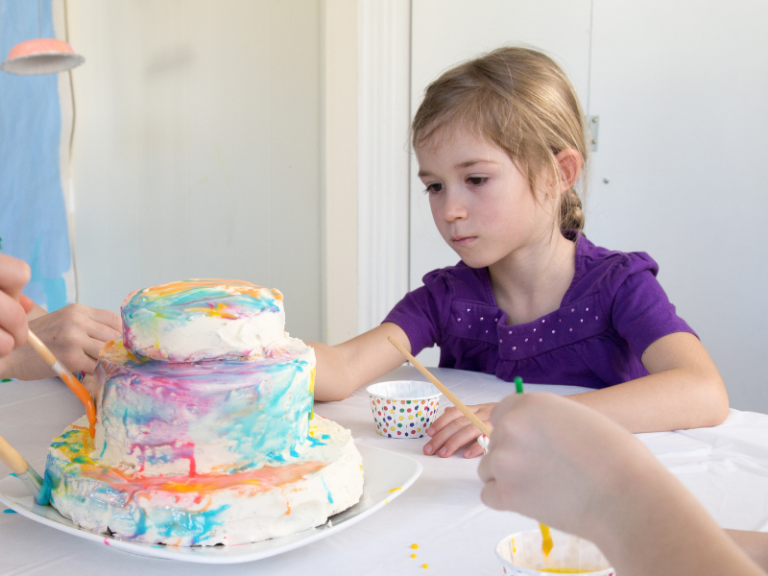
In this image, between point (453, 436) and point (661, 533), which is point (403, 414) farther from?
point (661, 533)

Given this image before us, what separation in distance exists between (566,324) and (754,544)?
711mm

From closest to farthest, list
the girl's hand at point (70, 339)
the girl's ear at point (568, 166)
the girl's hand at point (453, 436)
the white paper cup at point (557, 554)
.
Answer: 1. the white paper cup at point (557, 554)
2. the girl's hand at point (453, 436)
3. the girl's hand at point (70, 339)
4. the girl's ear at point (568, 166)

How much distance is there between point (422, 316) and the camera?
133cm

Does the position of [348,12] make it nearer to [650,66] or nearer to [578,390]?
[650,66]

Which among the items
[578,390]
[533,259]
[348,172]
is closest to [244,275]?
[348,172]

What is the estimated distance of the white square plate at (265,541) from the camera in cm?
52

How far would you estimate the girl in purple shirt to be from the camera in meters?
1.14

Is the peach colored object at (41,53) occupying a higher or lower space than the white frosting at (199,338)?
higher

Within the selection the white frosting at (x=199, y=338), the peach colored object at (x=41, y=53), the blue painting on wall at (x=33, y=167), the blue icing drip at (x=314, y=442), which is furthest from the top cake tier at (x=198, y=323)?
the blue painting on wall at (x=33, y=167)

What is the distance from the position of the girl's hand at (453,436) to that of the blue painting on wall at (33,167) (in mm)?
1364

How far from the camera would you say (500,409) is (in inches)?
16.8

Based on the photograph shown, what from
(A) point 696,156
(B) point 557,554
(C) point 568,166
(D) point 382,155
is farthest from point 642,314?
(D) point 382,155

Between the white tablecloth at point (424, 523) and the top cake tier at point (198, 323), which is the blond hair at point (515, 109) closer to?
the white tablecloth at point (424, 523)

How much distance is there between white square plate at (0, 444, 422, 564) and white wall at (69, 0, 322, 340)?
4.71ft
